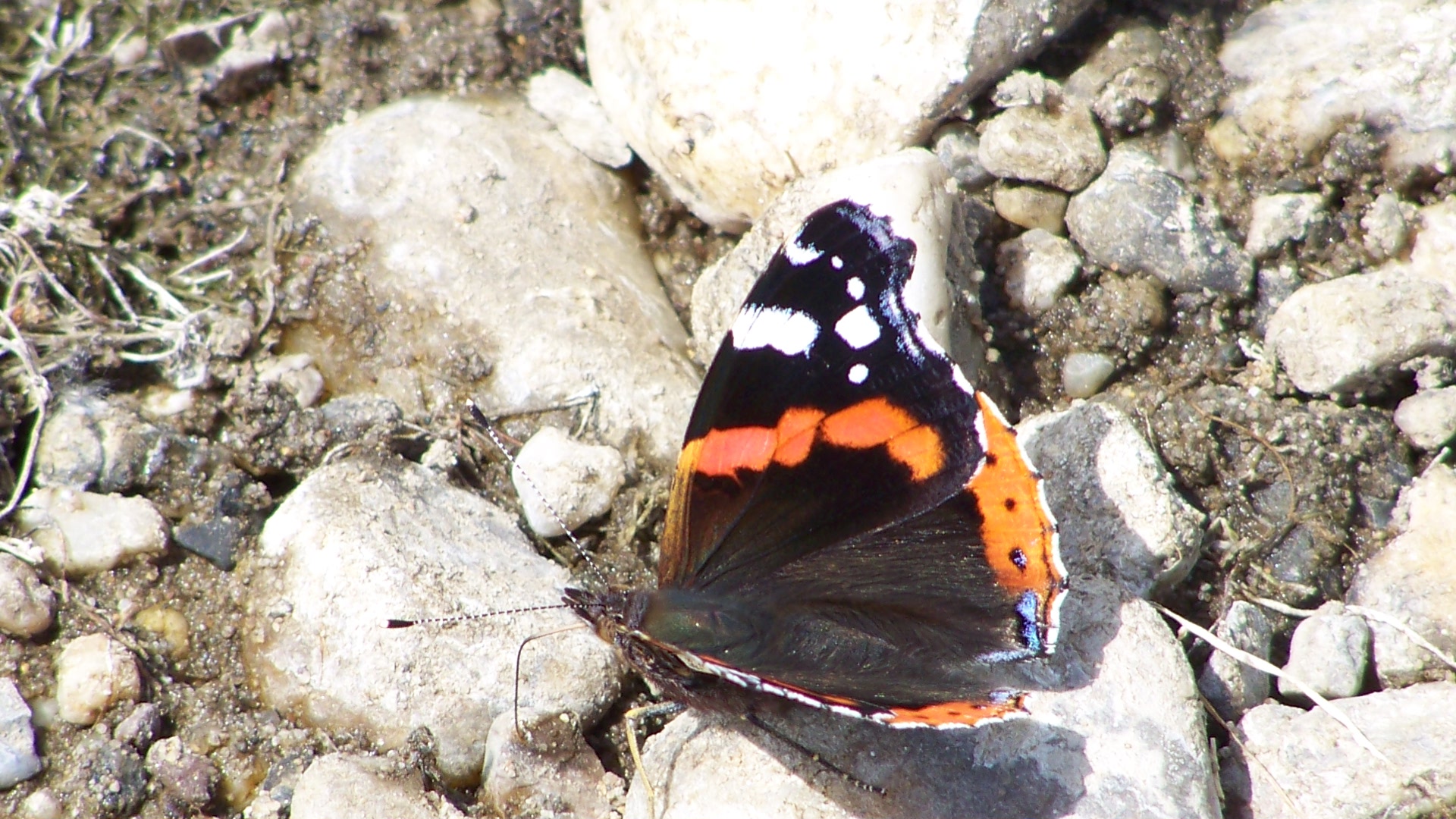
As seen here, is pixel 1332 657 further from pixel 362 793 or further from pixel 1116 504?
pixel 362 793

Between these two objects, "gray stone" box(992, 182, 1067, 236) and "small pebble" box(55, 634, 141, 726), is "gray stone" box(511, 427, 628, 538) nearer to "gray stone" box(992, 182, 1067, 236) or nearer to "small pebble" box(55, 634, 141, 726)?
"small pebble" box(55, 634, 141, 726)

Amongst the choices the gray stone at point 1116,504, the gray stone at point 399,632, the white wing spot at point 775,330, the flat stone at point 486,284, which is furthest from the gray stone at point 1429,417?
the gray stone at point 399,632

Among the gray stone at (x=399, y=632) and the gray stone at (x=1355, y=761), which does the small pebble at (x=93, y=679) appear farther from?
the gray stone at (x=1355, y=761)

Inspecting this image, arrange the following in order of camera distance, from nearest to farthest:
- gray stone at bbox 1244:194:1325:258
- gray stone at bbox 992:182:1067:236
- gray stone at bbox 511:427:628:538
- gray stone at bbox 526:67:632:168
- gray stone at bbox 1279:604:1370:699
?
gray stone at bbox 1279:604:1370:699 < gray stone at bbox 511:427:628:538 < gray stone at bbox 1244:194:1325:258 < gray stone at bbox 992:182:1067:236 < gray stone at bbox 526:67:632:168

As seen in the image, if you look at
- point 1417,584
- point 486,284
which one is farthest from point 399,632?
point 1417,584

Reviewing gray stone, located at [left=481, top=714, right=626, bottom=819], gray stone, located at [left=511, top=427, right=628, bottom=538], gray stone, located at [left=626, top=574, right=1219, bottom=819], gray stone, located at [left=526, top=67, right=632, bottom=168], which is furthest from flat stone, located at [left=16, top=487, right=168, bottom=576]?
gray stone, located at [left=526, top=67, right=632, bottom=168]

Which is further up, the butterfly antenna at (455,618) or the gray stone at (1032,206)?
the gray stone at (1032,206)
